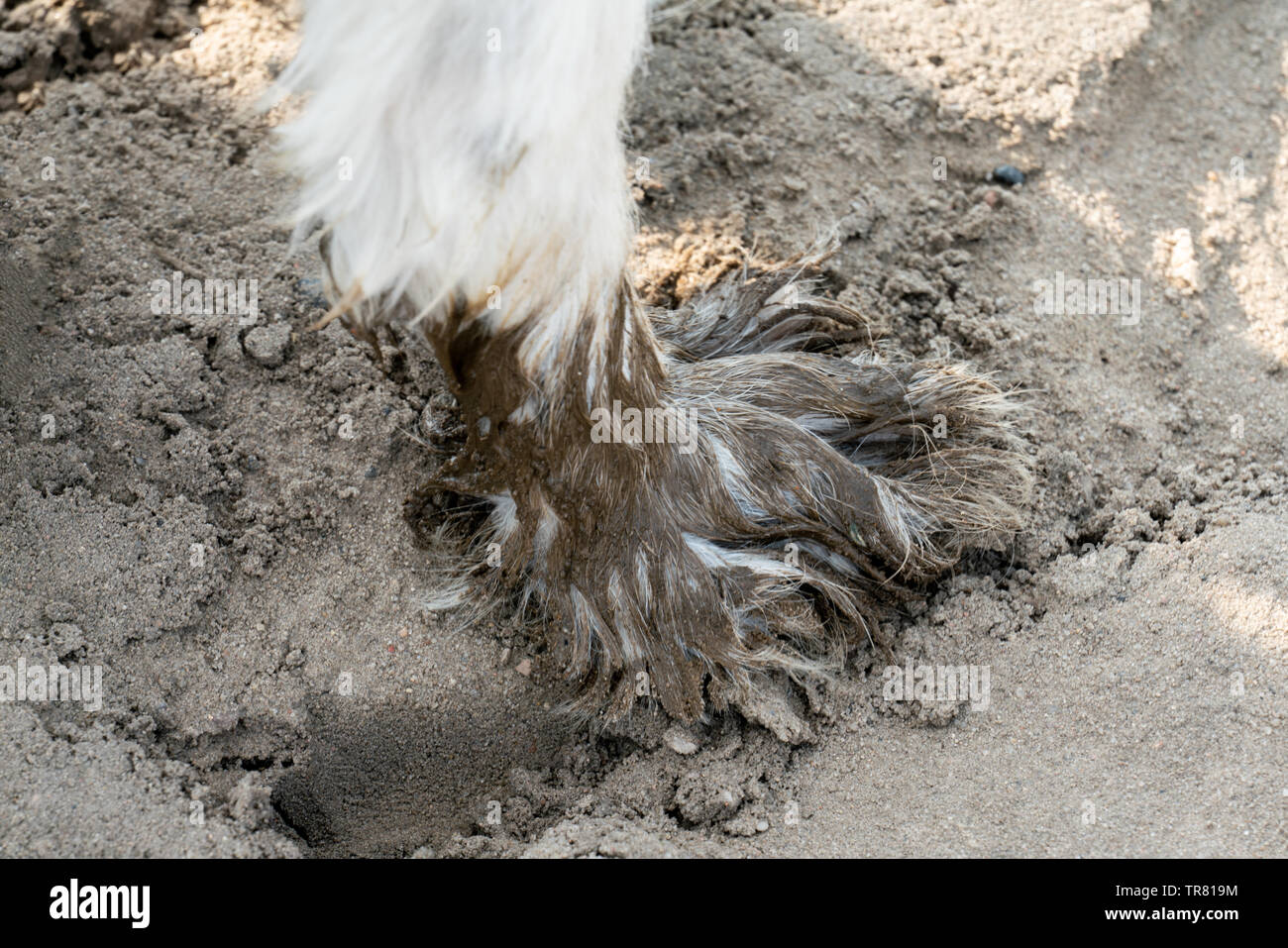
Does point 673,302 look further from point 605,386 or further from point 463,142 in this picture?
point 463,142

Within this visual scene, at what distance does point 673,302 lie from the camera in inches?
129

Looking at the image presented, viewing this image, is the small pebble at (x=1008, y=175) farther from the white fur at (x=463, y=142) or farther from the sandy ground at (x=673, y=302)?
the white fur at (x=463, y=142)

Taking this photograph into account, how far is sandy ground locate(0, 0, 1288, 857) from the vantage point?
2395mm

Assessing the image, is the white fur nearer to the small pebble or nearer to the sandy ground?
the sandy ground

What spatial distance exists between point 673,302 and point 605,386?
3.05 feet

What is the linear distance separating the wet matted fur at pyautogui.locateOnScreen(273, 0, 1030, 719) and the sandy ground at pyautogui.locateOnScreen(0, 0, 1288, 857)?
A: 0.17 metres

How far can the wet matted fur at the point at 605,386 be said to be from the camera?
1.92m

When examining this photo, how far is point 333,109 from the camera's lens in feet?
6.43

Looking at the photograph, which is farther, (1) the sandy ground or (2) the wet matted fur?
(1) the sandy ground

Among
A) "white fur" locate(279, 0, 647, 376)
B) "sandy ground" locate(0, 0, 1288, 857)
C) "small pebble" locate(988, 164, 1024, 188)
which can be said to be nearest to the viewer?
"white fur" locate(279, 0, 647, 376)

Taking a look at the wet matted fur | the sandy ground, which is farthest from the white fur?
the sandy ground

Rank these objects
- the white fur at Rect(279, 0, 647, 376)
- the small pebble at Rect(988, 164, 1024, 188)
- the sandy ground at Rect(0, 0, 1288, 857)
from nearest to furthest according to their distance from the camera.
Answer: the white fur at Rect(279, 0, 647, 376) < the sandy ground at Rect(0, 0, 1288, 857) < the small pebble at Rect(988, 164, 1024, 188)

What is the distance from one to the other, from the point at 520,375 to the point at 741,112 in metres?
1.68

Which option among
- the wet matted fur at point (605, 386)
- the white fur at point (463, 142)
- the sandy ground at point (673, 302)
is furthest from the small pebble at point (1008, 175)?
the white fur at point (463, 142)
